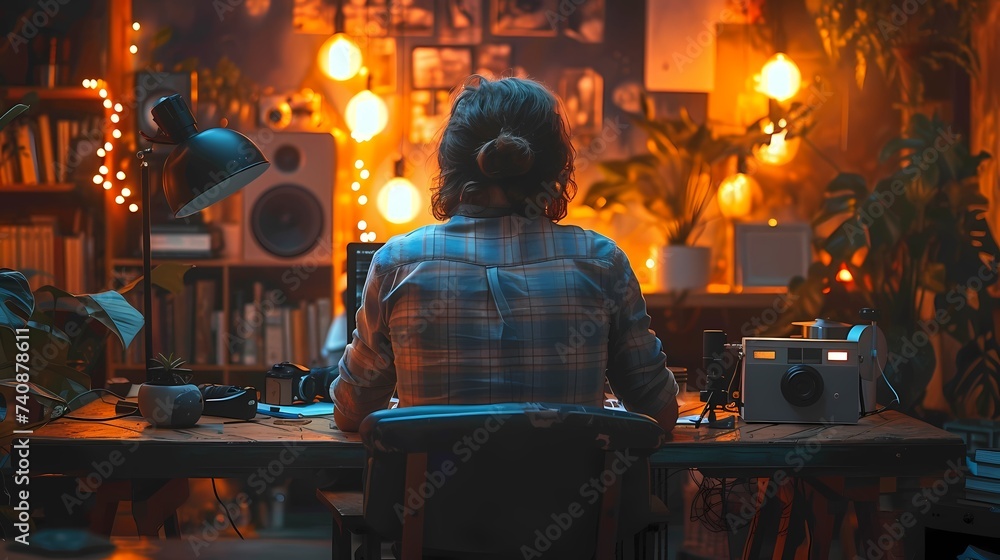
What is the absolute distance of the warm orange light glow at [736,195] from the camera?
432 cm

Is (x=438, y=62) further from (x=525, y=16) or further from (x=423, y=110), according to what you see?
(x=525, y=16)

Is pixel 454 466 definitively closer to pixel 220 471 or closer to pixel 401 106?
pixel 220 471

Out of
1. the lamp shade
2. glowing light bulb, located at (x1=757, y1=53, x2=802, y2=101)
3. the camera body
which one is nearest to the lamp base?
the lamp shade

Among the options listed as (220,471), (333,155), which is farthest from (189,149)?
(333,155)

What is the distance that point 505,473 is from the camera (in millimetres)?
1275

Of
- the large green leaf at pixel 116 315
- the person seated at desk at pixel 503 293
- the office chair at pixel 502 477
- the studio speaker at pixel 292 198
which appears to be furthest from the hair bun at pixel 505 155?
the studio speaker at pixel 292 198

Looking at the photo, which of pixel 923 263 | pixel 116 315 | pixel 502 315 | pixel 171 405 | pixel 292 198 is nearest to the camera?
pixel 502 315

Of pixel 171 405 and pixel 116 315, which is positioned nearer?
pixel 171 405

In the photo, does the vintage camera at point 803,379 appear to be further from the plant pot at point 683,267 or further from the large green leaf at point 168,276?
the plant pot at point 683,267

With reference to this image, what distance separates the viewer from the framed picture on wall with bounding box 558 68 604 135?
443cm

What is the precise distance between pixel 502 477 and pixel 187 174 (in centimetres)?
107

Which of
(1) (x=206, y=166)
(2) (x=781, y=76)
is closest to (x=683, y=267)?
(2) (x=781, y=76)

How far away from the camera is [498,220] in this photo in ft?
5.43

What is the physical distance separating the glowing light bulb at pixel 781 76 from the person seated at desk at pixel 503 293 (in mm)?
2631
